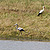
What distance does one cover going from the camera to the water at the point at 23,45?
16675 millimetres

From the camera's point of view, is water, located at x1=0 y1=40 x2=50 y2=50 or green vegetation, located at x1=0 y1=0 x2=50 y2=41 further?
green vegetation, located at x1=0 y1=0 x2=50 y2=41

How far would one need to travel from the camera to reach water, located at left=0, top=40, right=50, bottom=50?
16.7 m

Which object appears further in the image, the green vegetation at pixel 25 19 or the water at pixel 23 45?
the green vegetation at pixel 25 19

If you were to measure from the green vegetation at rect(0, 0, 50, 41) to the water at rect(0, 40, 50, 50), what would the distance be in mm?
1409

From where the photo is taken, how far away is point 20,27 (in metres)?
23.3

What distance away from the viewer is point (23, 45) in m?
17.8

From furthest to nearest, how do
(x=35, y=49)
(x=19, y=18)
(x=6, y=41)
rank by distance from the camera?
(x=19, y=18)
(x=6, y=41)
(x=35, y=49)

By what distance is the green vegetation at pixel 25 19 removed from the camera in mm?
20969

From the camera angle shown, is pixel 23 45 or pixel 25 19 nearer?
pixel 23 45

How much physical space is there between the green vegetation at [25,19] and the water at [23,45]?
4.62ft

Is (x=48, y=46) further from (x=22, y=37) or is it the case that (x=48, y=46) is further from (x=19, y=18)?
(x=19, y=18)

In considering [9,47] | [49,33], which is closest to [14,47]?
[9,47]

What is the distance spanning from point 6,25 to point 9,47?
6.84m

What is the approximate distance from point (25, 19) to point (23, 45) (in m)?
8.31
